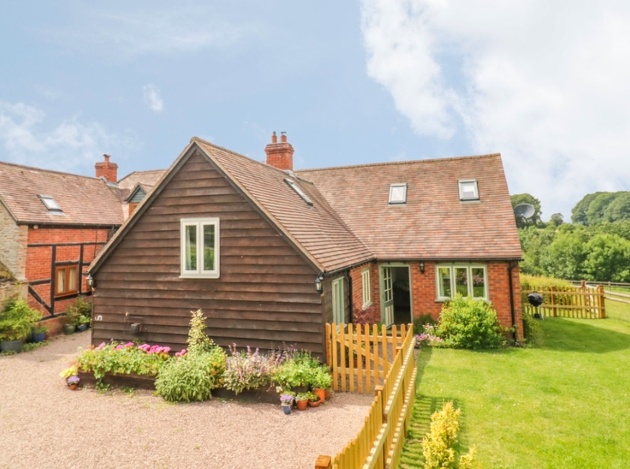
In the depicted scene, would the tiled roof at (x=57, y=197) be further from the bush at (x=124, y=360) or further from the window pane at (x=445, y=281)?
the window pane at (x=445, y=281)

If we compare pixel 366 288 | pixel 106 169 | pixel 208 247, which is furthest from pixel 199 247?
pixel 106 169

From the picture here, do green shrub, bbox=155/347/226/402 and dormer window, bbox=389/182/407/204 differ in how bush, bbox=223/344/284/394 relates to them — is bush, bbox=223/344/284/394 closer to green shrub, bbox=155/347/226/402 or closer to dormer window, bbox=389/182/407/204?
green shrub, bbox=155/347/226/402

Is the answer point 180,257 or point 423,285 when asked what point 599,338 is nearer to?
point 423,285

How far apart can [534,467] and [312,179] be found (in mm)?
16579

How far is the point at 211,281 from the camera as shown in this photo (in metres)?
10.7

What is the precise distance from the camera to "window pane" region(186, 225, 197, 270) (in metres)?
11.0

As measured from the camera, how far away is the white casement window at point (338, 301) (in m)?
11.2

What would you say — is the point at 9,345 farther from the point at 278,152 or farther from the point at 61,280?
the point at 278,152

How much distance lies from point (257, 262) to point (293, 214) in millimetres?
2272

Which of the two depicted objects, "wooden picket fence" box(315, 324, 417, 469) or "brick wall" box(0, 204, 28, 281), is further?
"brick wall" box(0, 204, 28, 281)

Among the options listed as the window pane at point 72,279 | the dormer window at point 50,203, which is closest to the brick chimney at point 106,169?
the dormer window at point 50,203

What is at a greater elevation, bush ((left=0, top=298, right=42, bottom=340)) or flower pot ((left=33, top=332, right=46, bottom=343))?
bush ((left=0, top=298, right=42, bottom=340))

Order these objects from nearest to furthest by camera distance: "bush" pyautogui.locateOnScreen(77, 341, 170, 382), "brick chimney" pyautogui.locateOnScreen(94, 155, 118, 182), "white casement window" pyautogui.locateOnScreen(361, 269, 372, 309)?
"bush" pyautogui.locateOnScreen(77, 341, 170, 382) → "white casement window" pyautogui.locateOnScreen(361, 269, 372, 309) → "brick chimney" pyautogui.locateOnScreen(94, 155, 118, 182)

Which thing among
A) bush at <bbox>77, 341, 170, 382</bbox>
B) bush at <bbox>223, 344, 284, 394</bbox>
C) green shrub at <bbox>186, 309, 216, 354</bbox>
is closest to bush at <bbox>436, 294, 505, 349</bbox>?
bush at <bbox>223, 344, 284, 394</bbox>
